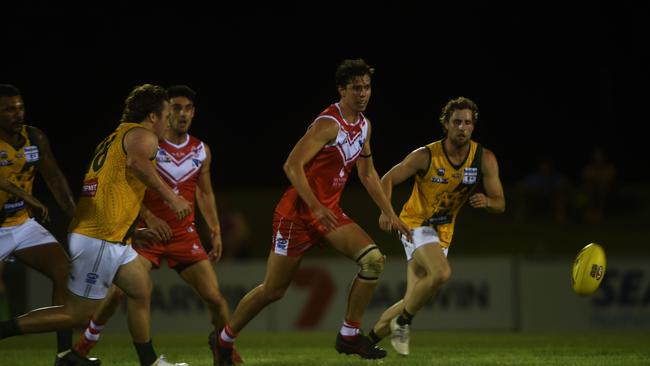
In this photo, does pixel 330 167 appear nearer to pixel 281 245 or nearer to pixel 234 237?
pixel 281 245

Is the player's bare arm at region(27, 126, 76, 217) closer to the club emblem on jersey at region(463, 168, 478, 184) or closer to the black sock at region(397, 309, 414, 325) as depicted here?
the black sock at region(397, 309, 414, 325)

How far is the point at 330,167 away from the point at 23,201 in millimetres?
2606

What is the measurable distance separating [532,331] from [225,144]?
1182cm

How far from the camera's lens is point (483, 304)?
54.1 feet

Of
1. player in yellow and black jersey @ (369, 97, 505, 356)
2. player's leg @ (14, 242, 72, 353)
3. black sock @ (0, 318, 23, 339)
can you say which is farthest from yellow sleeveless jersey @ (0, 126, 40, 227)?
player in yellow and black jersey @ (369, 97, 505, 356)

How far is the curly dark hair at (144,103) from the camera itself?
761cm

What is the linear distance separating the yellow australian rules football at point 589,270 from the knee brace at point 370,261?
234 cm

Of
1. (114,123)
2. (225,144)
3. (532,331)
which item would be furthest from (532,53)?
(532,331)

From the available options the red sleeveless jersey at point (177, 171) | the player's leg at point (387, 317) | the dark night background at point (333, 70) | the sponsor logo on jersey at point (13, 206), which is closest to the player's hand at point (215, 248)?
the red sleeveless jersey at point (177, 171)

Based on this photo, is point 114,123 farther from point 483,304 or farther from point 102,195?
point 102,195

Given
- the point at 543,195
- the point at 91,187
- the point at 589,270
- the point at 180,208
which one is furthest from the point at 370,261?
the point at 543,195

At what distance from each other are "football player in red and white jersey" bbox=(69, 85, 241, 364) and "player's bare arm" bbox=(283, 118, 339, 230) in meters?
1.24

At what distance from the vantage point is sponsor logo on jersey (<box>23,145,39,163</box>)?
9.02 meters

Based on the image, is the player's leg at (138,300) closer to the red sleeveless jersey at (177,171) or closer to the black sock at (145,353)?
the black sock at (145,353)
